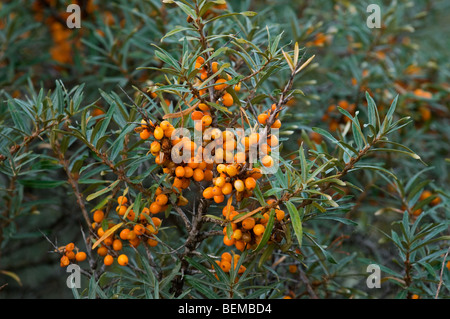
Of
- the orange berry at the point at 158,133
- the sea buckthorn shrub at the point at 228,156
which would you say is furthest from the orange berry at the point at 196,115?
the orange berry at the point at 158,133

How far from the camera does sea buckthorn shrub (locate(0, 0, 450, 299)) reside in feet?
3.21

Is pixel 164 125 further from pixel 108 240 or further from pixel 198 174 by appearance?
pixel 108 240

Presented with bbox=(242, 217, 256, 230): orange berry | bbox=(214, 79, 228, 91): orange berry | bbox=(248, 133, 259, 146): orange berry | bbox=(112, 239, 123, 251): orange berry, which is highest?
bbox=(214, 79, 228, 91): orange berry

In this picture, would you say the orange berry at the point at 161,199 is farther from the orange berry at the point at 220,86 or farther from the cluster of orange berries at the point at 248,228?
the orange berry at the point at 220,86

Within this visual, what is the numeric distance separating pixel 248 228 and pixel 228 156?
17 centimetres

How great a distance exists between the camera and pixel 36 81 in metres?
2.12

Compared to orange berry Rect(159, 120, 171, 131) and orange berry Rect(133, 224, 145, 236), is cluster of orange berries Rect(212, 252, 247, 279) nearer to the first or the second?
orange berry Rect(133, 224, 145, 236)

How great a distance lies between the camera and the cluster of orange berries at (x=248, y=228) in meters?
0.96

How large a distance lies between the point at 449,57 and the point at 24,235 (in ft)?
7.57

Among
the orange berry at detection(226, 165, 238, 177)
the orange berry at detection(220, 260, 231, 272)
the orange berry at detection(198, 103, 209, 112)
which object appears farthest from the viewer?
the orange berry at detection(220, 260, 231, 272)

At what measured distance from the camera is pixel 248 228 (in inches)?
38.1

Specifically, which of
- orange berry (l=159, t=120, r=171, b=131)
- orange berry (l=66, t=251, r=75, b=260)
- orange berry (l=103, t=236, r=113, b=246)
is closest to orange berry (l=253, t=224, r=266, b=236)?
orange berry (l=159, t=120, r=171, b=131)
